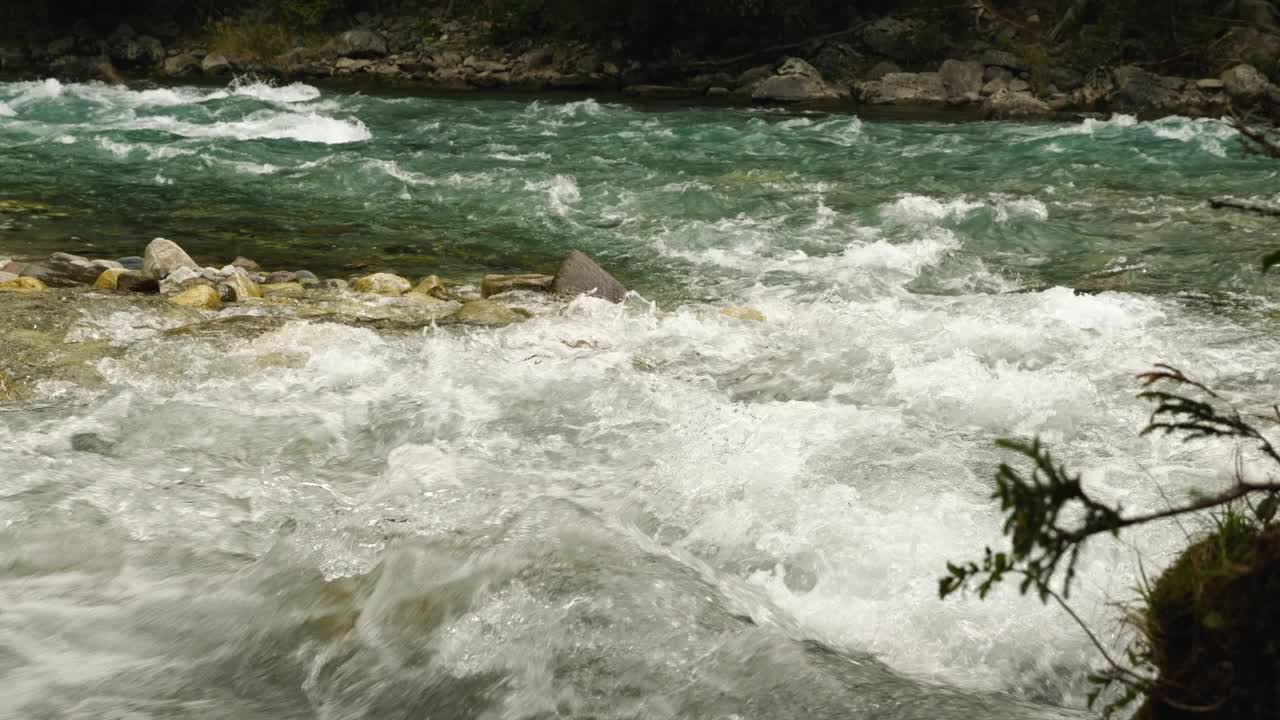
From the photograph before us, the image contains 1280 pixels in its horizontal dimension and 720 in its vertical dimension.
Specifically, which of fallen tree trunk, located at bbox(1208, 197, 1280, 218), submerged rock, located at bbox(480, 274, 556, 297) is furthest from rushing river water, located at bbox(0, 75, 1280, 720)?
fallen tree trunk, located at bbox(1208, 197, 1280, 218)

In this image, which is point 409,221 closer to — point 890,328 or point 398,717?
point 890,328

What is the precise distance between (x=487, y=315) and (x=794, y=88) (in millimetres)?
12345

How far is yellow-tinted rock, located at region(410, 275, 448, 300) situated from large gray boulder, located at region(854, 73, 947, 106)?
11.5 meters

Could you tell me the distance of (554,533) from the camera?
3.60 m

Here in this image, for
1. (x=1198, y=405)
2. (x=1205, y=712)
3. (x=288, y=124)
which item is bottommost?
(x=288, y=124)

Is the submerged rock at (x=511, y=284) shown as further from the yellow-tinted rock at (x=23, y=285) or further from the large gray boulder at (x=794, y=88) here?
the large gray boulder at (x=794, y=88)

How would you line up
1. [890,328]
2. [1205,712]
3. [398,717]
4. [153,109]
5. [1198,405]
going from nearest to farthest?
[1198,405] < [1205,712] < [398,717] < [890,328] < [153,109]

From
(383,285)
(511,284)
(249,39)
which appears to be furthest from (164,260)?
(249,39)

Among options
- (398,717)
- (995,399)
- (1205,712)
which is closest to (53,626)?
(398,717)

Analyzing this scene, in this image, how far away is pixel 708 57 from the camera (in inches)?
788

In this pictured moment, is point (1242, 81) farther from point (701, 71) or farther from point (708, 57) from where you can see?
point (708, 57)

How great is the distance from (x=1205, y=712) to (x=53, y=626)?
126 inches

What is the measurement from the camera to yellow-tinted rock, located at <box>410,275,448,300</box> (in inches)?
283

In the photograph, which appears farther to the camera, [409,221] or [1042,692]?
[409,221]
